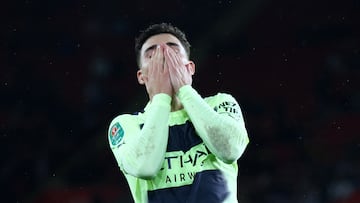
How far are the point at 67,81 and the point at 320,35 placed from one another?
2.75m

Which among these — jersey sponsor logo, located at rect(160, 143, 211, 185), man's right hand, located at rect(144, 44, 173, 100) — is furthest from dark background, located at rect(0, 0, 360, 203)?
jersey sponsor logo, located at rect(160, 143, 211, 185)

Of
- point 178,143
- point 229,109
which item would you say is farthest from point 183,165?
point 229,109

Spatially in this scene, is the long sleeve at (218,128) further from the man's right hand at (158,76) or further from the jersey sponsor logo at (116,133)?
the jersey sponsor logo at (116,133)

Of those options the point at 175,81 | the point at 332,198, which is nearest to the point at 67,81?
the point at 332,198

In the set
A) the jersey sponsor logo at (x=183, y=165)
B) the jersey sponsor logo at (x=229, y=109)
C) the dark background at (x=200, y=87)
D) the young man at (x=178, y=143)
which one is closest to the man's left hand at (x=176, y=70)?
the young man at (x=178, y=143)

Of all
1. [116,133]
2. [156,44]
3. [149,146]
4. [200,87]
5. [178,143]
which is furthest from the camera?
[200,87]

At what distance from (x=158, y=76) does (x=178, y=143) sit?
0.28 m

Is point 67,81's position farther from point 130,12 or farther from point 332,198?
point 332,198

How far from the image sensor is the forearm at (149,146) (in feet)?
6.79

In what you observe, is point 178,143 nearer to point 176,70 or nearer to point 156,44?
point 176,70

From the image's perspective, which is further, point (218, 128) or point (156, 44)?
point (156, 44)

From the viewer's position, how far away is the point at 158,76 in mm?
2322

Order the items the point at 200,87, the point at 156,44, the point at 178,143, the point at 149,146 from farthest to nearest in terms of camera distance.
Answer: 1. the point at 200,87
2. the point at 156,44
3. the point at 178,143
4. the point at 149,146

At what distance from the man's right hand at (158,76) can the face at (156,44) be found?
8cm
